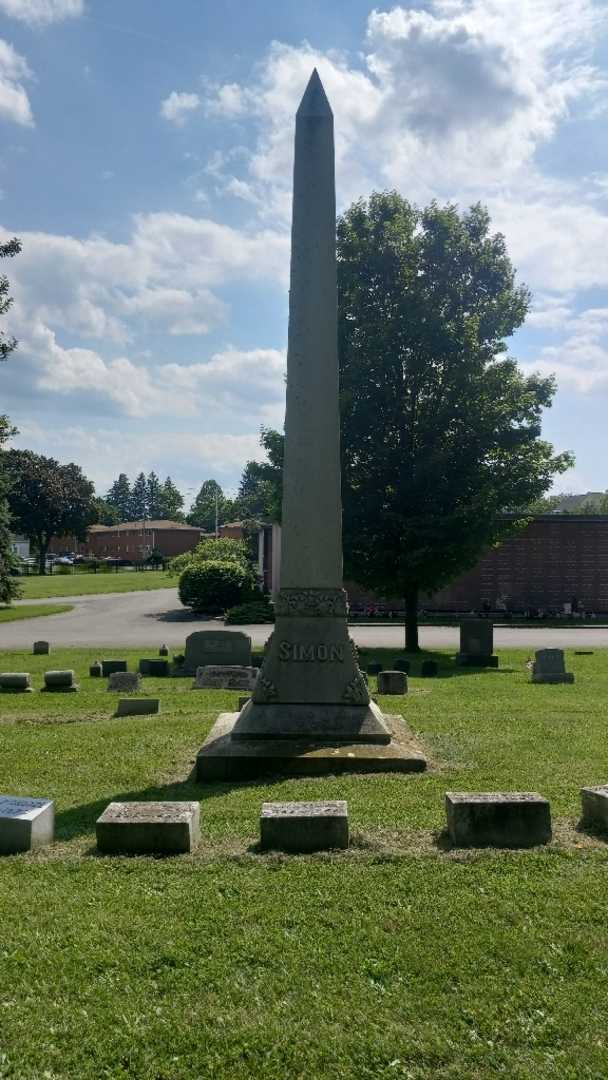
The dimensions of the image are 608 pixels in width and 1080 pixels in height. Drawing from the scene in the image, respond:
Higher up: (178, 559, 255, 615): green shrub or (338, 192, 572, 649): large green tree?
(338, 192, 572, 649): large green tree

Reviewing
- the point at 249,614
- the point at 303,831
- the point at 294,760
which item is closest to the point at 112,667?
the point at 294,760

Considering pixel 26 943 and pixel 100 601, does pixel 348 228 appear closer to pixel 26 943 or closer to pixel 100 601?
pixel 26 943

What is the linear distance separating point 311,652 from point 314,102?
6.11 metres

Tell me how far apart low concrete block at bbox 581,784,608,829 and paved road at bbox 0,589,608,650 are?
1958 centimetres

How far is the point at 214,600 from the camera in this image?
1543 inches

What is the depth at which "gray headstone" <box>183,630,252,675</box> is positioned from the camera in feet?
59.6

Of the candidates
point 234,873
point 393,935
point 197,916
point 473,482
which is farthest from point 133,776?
point 473,482


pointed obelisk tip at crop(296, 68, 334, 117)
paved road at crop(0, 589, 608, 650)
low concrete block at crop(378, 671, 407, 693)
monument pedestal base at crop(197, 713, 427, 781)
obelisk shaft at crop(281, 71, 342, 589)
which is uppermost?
pointed obelisk tip at crop(296, 68, 334, 117)

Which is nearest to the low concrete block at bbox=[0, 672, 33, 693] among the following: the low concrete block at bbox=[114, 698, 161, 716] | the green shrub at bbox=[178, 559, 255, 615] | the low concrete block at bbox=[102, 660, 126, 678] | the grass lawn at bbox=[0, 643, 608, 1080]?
the low concrete block at bbox=[102, 660, 126, 678]

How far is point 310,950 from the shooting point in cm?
429

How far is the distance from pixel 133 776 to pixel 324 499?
3.40 metres

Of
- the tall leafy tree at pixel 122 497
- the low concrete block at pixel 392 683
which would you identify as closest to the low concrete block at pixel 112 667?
the low concrete block at pixel 392 683

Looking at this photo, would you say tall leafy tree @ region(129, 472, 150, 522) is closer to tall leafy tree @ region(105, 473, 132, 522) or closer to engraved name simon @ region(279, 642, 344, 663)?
tall leafy tree @ region(105, 473, 132, 522)

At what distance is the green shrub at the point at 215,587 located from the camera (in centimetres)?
3903
